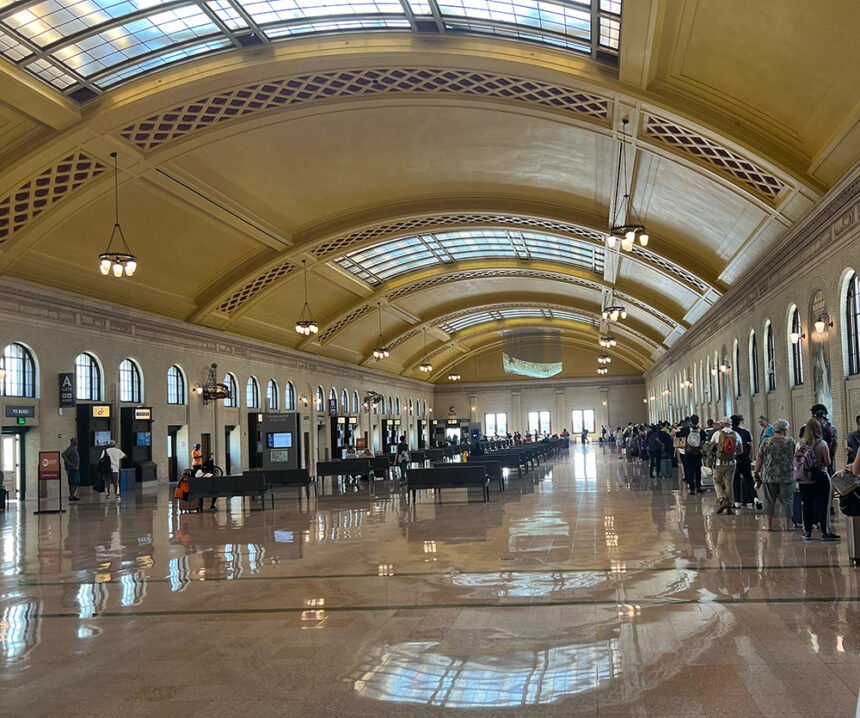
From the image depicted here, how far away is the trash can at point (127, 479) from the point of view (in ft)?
75.2

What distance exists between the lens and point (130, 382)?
975 inches

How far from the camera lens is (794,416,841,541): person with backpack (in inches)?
357

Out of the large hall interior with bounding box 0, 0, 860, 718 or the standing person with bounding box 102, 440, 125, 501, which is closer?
the large hall interior with bounding box 0, 0, 860, 718

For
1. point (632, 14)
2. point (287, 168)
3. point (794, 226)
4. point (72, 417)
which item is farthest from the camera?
point (72, 417)

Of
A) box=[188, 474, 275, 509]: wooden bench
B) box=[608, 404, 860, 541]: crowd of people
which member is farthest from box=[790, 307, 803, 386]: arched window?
box=[188, 474, 275, 509]: wooden bench

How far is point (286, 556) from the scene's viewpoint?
9789mm

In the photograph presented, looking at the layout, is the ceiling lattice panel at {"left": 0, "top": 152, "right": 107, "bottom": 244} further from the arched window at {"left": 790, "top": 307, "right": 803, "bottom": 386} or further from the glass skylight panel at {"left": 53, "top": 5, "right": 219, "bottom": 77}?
the arched window at {"left": 790, "top": 307, "right": 803, "bottom": 386}

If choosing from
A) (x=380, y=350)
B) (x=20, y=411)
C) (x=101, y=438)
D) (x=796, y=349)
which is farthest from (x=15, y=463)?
(x=796, y=349)

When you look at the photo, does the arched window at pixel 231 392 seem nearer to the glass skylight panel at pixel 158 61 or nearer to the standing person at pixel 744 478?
the glass skylight panel at pixel 158 61

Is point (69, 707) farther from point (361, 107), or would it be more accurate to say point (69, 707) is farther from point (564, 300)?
point (564, 300)

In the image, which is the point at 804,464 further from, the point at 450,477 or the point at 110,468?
the point at 110,468

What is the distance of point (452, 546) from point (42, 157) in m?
10.9

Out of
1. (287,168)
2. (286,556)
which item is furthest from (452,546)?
(287,168)

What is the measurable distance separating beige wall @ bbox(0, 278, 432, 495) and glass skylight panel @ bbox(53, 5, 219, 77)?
724cm
